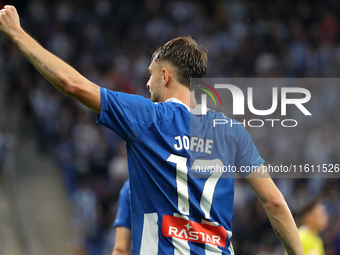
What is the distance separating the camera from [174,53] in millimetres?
3225

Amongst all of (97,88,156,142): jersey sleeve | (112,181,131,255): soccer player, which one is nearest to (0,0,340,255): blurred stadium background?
(112,181,131,255): soccer player

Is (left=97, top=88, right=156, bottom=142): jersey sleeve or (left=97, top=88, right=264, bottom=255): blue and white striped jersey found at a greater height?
(left=97, top=88, right=156, bottom=142): jersey sleeve

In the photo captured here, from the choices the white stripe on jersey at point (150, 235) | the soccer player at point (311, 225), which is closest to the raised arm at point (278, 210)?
the white stripe on jersey at point (150, 235)

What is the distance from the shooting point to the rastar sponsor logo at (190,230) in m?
2.95

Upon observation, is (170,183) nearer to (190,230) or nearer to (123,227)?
(190,230)

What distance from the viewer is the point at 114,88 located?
41.5 ft

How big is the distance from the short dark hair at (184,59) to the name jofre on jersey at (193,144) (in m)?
0.36

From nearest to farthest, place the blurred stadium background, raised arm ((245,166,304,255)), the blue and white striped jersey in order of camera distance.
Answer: the blue and white striped jersey → raised arm ((245,166,304,255)) → the blurred stadium background

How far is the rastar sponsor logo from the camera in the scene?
9.66 ft

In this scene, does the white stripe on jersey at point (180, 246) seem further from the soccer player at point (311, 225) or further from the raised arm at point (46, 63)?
the soccer player at point (311, 225)

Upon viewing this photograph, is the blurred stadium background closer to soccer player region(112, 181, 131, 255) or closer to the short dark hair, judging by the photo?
soccer player region(112, 181, 131, 255)

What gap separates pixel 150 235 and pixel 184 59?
1.05 metres

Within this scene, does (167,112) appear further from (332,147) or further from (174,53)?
(332,147)

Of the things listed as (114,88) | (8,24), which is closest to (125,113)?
(8,24)
